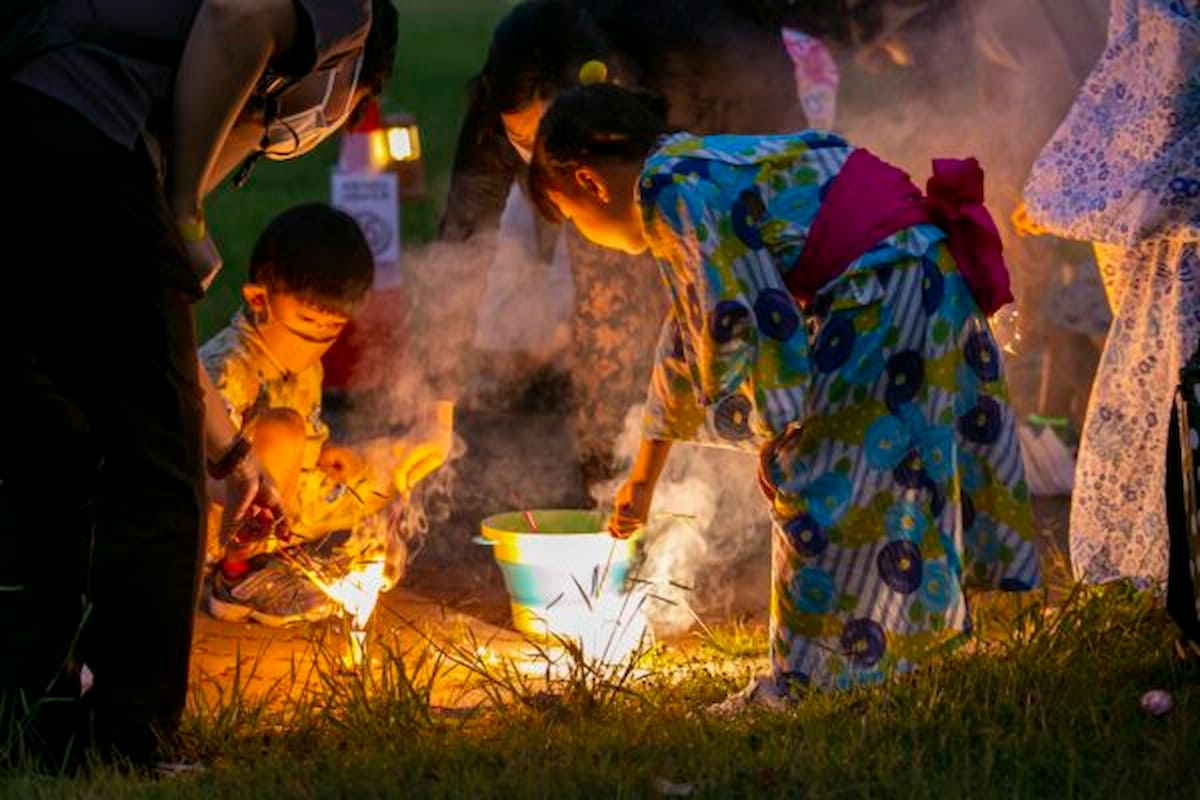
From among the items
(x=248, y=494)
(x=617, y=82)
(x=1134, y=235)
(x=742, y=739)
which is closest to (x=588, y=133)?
(x=248, y=494)

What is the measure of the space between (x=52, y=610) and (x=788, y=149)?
6.21ft

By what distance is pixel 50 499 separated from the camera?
11.7 feet

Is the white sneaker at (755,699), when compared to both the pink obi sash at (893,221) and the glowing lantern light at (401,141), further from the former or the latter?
the glowing lantern light at (401,141)

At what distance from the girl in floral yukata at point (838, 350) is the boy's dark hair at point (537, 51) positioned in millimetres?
1492

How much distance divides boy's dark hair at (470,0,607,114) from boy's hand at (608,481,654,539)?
5.80ft

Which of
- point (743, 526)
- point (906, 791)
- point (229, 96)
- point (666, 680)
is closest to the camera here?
point (906, 791)

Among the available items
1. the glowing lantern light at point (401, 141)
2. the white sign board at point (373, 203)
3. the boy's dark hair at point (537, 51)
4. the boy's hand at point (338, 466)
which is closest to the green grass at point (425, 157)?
the white sign board at point (373, 203)

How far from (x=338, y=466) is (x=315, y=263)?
2.27ft

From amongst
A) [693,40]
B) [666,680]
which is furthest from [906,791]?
[693,40]

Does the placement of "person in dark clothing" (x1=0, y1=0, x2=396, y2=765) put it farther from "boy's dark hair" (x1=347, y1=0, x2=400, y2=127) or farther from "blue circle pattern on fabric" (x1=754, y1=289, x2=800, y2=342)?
"blue circle pattern on fabric" (x1=754, y1=289, x2=800, y2=342)

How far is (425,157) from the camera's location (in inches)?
677

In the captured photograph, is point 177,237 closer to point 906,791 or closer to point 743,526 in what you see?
point 906,791

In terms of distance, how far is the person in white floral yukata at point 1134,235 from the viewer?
4844 mm

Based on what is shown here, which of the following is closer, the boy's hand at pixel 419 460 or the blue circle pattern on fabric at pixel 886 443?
the blue circle pattern on fabric at pixel 886 443
